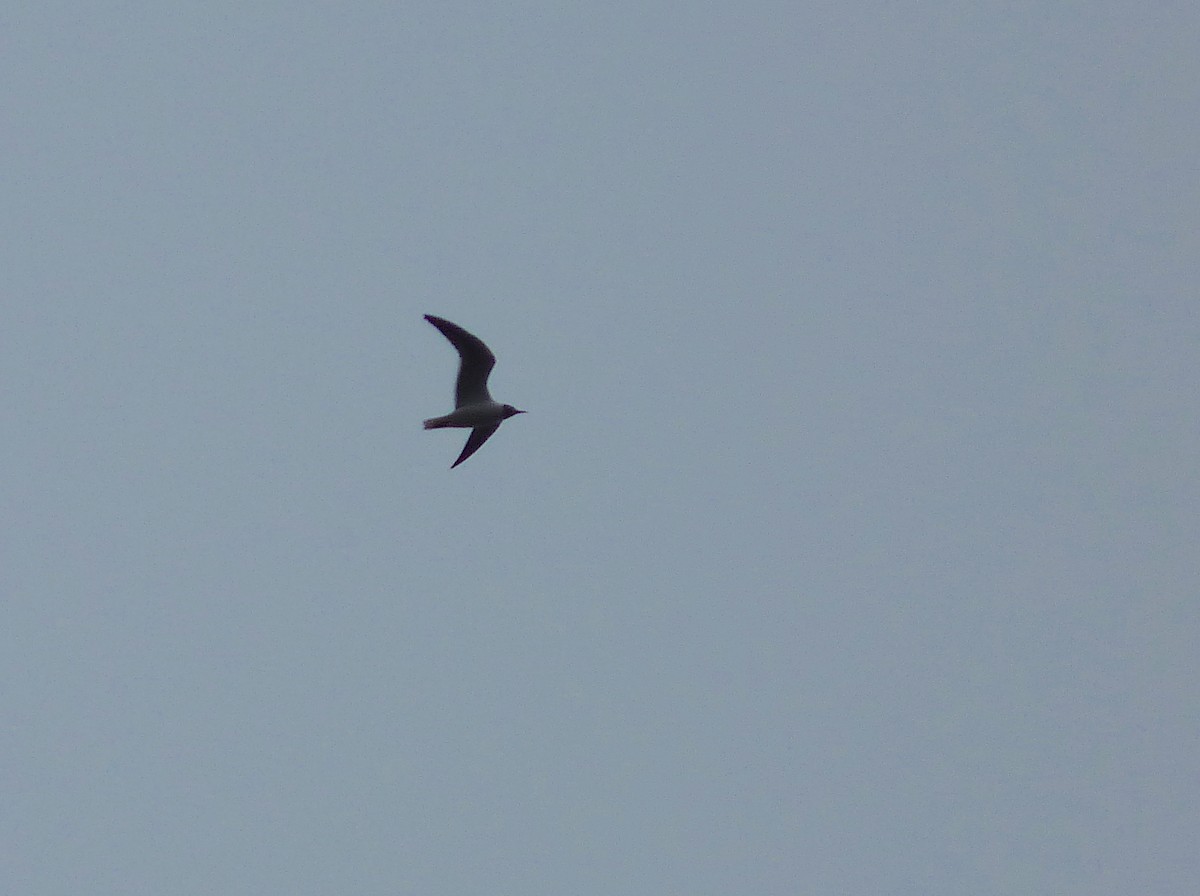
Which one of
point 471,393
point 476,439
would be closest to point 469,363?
point 471,393

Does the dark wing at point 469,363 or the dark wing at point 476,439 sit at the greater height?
the dark wing at point 469,363

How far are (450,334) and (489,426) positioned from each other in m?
3.08

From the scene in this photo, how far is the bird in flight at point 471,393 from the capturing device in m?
37.9

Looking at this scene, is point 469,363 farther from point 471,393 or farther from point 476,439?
point 476,439

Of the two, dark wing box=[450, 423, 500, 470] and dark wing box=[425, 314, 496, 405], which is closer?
dark wing box=[425, 314, 496, 405]

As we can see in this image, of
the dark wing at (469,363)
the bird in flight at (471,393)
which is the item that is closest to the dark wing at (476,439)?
the bird in flight at (471,393)

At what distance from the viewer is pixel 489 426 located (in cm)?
4028

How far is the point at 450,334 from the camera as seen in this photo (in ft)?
124

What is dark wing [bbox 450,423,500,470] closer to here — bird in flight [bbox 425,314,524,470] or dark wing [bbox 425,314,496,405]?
bird in flight [bbox 425,314,524,470]

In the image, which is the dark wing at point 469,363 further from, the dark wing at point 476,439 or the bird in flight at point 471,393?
the dark wing at point 476,439

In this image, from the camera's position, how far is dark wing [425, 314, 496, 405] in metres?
37.8

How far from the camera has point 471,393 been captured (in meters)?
39.0

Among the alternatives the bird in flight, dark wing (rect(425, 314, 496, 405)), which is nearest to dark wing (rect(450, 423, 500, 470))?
the bird in flight

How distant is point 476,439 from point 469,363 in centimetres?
266
